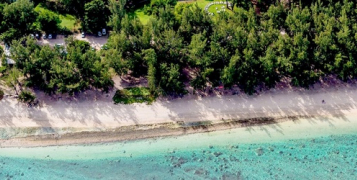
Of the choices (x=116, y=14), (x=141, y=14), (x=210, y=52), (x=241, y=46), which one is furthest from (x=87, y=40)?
(x=241, y=46)

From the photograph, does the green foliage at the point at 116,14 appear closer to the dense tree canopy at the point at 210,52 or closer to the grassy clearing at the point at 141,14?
the dense tree canopy at the point at 210,52

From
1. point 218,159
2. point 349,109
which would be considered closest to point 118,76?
point 218,159

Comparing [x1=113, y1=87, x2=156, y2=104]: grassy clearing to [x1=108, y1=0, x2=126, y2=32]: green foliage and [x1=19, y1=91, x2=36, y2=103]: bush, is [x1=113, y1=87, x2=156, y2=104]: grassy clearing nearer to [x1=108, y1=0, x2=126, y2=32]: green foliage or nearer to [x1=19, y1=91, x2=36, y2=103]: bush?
[x1=108, y1=0, x2=126, y2=32]: green foliage

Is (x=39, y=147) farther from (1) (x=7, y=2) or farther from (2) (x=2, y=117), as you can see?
(1) (x=7, y=2)

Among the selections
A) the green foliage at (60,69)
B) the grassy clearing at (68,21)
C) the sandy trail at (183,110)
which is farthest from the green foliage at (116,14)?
the sandy trail at (183,110)

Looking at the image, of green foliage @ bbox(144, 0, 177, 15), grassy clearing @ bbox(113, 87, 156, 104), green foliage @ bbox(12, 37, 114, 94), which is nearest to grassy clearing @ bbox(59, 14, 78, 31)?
green foliage @ bbox(12, 37, 114, 94)
